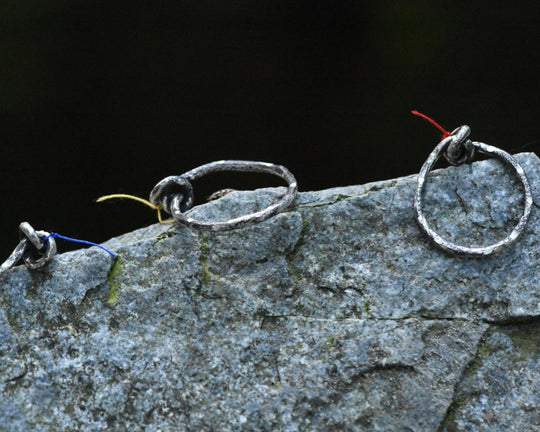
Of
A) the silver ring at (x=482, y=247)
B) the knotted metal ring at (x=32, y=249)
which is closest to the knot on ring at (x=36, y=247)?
the knotted metal ring at (x=32, y=249)

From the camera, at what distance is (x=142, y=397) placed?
5.79 feet

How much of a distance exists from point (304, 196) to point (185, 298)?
1.29 ft

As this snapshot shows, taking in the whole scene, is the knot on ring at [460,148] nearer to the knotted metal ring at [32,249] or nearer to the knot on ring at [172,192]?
the knot on ring at [172,192]

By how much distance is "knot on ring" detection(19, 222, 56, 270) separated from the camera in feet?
6.11

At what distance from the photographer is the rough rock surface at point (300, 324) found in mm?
1757

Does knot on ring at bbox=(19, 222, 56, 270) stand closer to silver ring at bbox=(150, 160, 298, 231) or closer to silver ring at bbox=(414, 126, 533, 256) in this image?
silver ring at bbox=(150, 160, 298, 231)

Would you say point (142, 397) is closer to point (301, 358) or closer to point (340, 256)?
point (301, 358)

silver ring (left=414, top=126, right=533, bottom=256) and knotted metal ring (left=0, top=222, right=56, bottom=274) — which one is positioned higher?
silver ring (left=414, top=126, right=533, bottom=256)

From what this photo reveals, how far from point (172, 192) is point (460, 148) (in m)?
0.71

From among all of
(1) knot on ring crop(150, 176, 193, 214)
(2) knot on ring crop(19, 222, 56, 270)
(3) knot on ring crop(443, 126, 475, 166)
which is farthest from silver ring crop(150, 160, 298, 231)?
(3) knot on ring crop(443, 126, 475, 166)

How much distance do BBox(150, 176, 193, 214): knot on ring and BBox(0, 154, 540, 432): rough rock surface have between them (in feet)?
0.17

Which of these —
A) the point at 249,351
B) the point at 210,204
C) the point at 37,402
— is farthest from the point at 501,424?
the point at 37,402

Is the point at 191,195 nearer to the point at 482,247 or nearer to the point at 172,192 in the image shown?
the point at 172,192

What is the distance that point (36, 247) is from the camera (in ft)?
6.18
